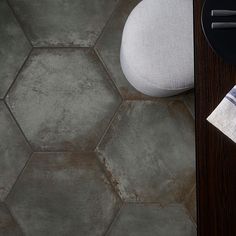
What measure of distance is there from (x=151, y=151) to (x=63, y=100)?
49 centimetres

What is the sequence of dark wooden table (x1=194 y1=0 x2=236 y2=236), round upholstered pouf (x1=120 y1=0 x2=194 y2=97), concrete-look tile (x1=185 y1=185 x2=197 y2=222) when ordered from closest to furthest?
1. dark wooden table (x1=194 y1=0 x2=236 y2=236)
2. round upholstered pouf (x1=120 y1=0 x2=194 y2=97)
3. concrete-look tile (x1=185 y1=185 x2=197 y2=222)

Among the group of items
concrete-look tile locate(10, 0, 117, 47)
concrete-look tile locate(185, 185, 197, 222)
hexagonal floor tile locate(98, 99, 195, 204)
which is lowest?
concrete-look tile locate(185, 185, 197, 222)

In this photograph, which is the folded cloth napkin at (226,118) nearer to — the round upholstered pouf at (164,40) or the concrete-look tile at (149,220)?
the round upholstered pouf at (164,40)

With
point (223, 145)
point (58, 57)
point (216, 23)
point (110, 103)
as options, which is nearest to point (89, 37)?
point (58, 57)

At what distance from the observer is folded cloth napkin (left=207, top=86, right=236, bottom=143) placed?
3.69 feet

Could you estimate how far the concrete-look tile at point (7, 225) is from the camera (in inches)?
75.6

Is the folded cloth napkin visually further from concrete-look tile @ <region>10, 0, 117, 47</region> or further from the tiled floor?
concrete-look tile @ <region>10, 0, 117, 47</region>

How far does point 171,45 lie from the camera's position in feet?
5.05

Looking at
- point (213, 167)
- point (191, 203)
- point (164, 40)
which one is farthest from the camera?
point (191, 203)

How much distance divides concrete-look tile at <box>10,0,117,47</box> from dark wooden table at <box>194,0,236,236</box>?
0.97 m

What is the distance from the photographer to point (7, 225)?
1.92 metres

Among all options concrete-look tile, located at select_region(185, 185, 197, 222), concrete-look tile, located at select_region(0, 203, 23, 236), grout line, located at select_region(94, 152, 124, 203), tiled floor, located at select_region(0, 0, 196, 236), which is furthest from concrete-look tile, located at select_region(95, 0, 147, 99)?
concrete-look tile, located at select_region(0, 203, 23, 236)

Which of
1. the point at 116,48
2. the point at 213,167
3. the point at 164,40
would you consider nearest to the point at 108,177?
the point at 116,48

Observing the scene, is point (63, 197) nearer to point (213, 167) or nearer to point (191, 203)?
point (191, 203)
